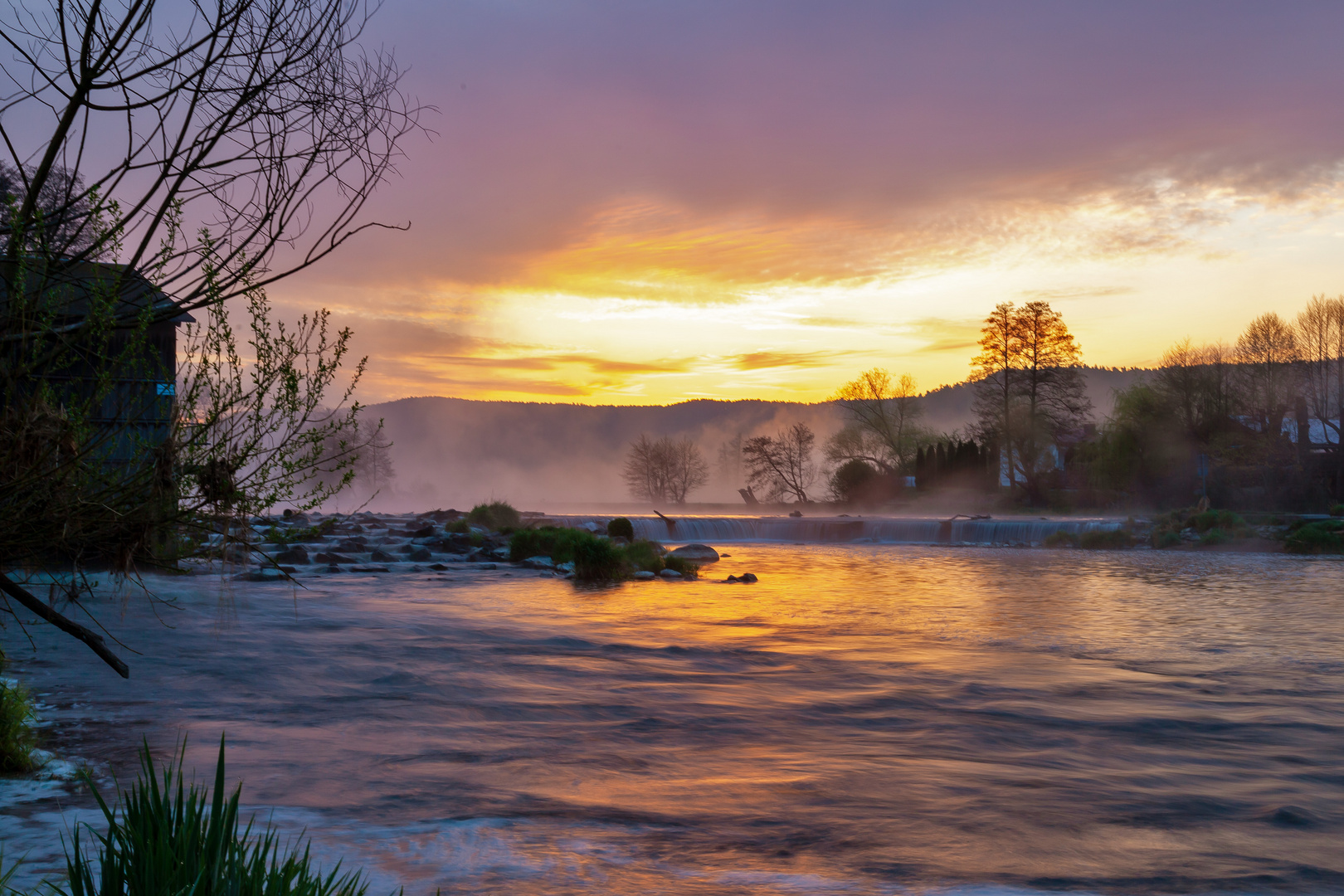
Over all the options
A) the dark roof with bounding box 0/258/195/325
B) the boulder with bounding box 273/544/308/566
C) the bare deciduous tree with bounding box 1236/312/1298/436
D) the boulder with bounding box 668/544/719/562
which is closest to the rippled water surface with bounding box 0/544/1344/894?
the dark roof with bounding box 0/258/195/325

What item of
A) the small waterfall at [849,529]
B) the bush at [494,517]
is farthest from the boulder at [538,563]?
the bush at [494,517]

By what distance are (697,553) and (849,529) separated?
12.9 m

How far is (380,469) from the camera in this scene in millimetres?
95188

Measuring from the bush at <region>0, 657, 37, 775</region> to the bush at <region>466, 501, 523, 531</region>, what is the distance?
30386mm

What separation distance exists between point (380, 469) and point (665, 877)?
312 feet

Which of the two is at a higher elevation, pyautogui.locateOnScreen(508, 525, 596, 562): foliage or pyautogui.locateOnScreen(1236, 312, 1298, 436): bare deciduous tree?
pyautogui.locateOnScreen(1236, 312, 1298, 436): bare deciduous tree

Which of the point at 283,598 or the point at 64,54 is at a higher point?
the point at 64,54

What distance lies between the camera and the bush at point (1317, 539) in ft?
98.4

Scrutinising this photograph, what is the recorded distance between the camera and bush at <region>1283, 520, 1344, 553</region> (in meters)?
30.0

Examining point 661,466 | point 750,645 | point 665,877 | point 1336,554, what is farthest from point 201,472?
point 661,466

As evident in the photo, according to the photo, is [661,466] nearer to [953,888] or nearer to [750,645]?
[750,645]

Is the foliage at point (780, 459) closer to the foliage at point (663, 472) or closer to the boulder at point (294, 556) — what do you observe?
the foliage at point (663, 472)

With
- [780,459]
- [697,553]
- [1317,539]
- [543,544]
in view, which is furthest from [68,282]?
[780,459]

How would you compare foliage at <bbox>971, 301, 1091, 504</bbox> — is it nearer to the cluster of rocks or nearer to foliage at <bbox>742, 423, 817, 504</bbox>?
foliage at <bbox>742, 423, 817, 504</bbox>
